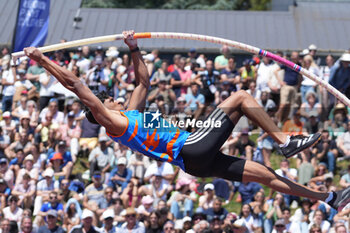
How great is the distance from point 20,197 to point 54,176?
2.43ft

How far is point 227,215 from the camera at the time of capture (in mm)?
12766

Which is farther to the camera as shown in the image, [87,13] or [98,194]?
[87,13]

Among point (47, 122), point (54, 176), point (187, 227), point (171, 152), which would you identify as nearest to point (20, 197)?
point (54, 176)

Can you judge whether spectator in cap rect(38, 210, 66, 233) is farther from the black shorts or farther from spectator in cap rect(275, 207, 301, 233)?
the black shorts

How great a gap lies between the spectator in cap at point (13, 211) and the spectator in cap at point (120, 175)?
1703 millimetres

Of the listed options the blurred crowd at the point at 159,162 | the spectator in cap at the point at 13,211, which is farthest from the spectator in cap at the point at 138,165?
the spectator in cap at the point at 13,211

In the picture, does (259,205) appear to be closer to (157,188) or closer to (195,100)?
(157,188)

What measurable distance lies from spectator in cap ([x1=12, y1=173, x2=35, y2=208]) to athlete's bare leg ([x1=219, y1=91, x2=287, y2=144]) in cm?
657

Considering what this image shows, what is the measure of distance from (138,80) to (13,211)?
17.9ft

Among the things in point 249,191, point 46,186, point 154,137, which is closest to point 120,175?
point 46,186

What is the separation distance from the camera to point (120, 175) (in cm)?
1427

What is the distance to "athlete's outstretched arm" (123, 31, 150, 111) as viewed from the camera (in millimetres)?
9266

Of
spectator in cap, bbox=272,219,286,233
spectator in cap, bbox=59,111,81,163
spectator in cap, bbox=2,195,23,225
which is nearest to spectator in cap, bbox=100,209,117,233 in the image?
spectator in cap, bbox=2,195,23,225

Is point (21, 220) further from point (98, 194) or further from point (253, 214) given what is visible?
point (253, 214)
